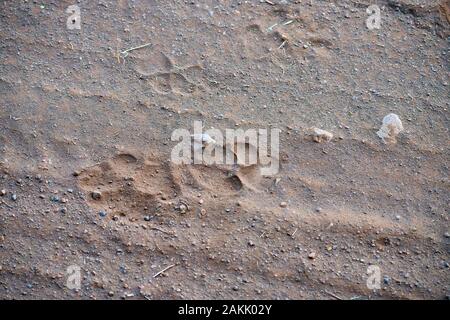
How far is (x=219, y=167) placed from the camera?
2.90m

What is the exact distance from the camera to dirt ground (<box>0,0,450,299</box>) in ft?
8.84

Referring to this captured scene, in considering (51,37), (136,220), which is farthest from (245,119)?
(51,37)

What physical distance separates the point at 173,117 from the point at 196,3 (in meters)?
0.76

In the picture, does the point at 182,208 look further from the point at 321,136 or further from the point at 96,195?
the point at 321,136

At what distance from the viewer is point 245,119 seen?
3.05 metres

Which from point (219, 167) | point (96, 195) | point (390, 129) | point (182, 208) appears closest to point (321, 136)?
point (390, 129)

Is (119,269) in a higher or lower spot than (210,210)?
lower

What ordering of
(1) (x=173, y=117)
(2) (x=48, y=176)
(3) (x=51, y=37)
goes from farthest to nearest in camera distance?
(3) (x=51, y=37), (1) (x=173, y=117), (2) (x=48, y=176)

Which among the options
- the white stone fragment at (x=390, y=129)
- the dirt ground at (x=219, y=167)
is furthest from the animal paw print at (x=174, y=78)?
the white stone fragment at (x=390, y=129)

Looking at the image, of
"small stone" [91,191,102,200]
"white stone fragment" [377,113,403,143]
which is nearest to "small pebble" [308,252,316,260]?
"white stone fragment" [377,113,403,143]

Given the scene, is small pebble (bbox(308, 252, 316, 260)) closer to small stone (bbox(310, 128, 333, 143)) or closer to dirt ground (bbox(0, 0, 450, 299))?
dirt ground (bbox(0, 0, 450, 299))

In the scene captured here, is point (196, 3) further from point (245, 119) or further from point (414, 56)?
point (414, 56)
